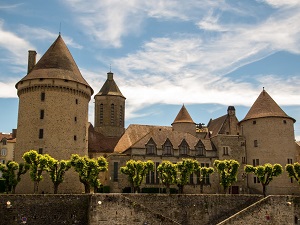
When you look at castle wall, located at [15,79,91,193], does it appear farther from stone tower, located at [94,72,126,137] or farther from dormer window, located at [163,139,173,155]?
stone tower, located at [94,72,126,137]

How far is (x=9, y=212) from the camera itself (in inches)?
1350

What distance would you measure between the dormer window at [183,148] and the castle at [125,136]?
0.15 meters

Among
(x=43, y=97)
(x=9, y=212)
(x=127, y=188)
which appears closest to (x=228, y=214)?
(x=127, y=188)

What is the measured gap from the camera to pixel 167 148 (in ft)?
179

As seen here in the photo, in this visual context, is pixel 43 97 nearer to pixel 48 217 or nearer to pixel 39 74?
pixel 39 74

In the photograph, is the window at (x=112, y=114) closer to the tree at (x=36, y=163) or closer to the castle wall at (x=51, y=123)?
the castle wall at (x=51, y=123)

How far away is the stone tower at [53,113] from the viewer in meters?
47.4

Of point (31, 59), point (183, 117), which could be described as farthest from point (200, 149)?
point (31, 59)

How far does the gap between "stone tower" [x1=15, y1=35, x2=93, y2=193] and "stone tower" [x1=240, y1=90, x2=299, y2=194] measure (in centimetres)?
2462

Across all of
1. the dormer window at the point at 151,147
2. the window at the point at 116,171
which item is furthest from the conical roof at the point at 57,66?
the dormer window at the point at 151,147

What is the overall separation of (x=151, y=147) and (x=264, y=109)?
18109 mm

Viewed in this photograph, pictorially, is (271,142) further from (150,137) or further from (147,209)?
(147,209)

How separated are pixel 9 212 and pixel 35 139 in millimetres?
14325

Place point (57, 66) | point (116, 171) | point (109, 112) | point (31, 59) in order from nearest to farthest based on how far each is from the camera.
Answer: point (57, 66), point (116, 171), point (31, 59), point (109, 112)
